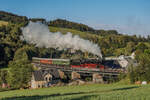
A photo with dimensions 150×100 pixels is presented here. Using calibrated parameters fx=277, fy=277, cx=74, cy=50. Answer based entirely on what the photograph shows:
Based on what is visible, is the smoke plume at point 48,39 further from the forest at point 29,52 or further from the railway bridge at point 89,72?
the forest at point 29,52

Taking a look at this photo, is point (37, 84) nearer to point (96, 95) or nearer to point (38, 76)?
point (38, 76)

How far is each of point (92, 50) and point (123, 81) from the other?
36.9 feet

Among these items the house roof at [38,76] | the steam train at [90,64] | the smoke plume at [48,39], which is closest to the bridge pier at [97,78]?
the steam train at [90,64]

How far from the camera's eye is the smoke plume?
46519 mm

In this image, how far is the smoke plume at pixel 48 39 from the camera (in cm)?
4652

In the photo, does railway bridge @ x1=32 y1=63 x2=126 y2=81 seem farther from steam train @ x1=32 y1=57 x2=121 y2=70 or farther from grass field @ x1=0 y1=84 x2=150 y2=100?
grass field @ x1=0 y1=84 x2=150 y2=100

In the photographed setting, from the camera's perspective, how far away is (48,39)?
171 feet

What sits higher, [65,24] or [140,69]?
[65,24]

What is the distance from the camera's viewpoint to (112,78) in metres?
55.3

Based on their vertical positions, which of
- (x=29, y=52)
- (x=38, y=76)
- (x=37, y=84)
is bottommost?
(x=37, y=84)

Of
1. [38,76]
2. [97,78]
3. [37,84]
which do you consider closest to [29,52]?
[38,76]

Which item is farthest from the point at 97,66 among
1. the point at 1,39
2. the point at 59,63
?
the point at 1,39

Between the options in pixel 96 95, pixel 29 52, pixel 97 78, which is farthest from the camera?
pixel 29 52

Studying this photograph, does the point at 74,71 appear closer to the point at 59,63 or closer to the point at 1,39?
the point at 59,63
